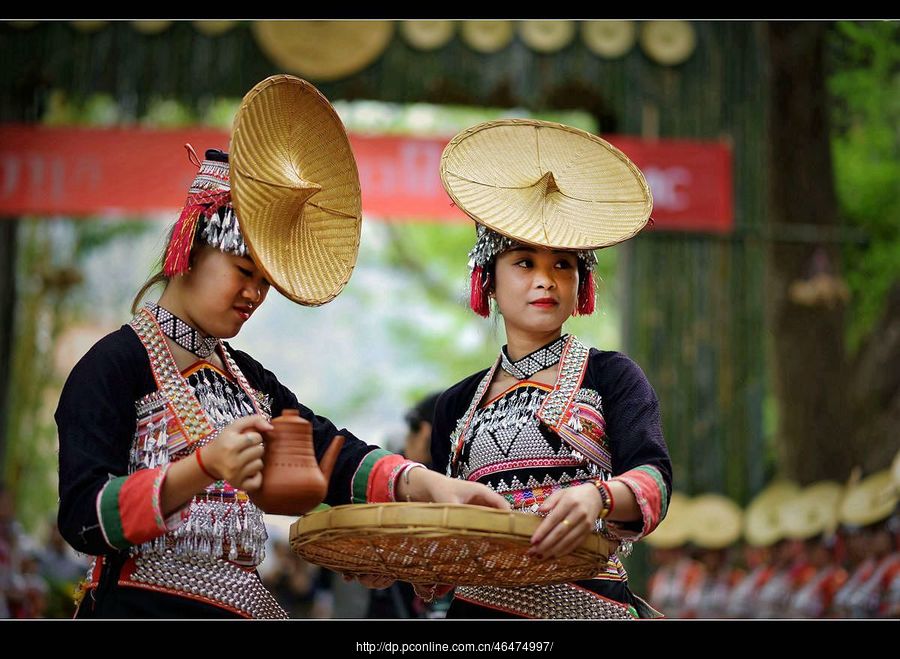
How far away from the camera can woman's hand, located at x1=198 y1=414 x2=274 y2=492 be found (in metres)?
2.50

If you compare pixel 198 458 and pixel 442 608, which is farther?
pixel 442 608

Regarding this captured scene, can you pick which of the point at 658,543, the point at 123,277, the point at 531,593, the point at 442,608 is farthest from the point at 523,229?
the point at 123,277

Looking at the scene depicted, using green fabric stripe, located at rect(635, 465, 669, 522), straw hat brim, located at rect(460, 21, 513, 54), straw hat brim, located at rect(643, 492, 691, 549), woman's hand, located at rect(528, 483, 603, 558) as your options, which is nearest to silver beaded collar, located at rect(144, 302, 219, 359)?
woman's hand, located at rect(528, 483, 603, 558)

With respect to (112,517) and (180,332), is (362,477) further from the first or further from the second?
(112,517)

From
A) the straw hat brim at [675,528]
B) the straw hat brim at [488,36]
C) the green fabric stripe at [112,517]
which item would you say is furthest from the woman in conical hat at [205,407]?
the straw hat brim at [488,36]

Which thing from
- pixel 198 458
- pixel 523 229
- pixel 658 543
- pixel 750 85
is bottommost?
A: pixel 658 543

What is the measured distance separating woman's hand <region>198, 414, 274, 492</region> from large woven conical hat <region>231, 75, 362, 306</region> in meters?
0.42

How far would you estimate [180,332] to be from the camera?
297 cm

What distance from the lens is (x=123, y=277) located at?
15.2 meters

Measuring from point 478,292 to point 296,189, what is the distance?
0.63 meters

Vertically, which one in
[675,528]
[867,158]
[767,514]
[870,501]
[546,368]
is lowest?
[675,528]

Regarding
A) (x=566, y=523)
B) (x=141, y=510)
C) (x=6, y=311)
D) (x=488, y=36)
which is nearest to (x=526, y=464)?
(x=566, y=523)

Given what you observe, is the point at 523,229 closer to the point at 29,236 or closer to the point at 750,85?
the point at 750,85

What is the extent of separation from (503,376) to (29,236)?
9352 millimetres
